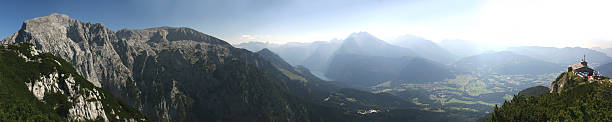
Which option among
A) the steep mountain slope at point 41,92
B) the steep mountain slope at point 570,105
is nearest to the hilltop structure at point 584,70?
the steep mountain slope at point 570,105

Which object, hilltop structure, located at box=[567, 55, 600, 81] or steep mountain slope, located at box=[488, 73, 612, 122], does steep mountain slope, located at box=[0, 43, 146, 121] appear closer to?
steep mountain slope, located at box=[488, 73, 612, 122]

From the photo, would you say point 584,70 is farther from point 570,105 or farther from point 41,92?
point 41,92

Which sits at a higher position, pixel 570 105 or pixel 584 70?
pixel 584 70

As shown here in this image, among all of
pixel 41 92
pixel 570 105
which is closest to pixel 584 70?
pixel 570 105

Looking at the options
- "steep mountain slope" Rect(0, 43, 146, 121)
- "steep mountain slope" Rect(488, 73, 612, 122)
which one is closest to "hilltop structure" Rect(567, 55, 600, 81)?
"steep mountain slope" Rect(488, 73, 612, 122)

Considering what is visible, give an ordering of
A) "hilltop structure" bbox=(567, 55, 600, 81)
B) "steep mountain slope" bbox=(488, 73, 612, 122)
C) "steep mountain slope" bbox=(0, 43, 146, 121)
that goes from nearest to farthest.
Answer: "steep mountain slope" bbox=(488, 73, 612, 122), "steep mountain slope" bbox=(0, 43, 146, 121), "hilltop structure" bbox=(567, 55, 600, 81)

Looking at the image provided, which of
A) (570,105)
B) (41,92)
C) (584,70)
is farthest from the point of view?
(584,70)

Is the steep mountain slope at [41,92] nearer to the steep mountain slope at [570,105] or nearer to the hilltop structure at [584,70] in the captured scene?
the steep mountain slope at [570,105]
